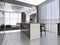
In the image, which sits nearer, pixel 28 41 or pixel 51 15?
pixel 28 41

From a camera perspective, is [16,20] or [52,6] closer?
[52,6]

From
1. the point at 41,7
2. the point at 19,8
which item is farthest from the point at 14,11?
the point at 41,7

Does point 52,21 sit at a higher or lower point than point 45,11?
lower

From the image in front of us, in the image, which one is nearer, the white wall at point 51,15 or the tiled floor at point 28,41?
the tiled floor at point 28,41

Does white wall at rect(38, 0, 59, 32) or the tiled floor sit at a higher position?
white wall at rect(38, 0, 59, 32)

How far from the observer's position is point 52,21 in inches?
373

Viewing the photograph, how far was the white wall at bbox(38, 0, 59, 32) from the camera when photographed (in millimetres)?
9008

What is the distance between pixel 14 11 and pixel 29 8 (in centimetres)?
228

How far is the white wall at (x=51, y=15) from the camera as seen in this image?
901 centimetres

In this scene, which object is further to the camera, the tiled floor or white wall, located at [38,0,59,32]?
white wall, located at [38,0,59,32]

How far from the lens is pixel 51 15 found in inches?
376

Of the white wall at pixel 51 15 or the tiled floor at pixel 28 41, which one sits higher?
the white wall at pixel 51 15

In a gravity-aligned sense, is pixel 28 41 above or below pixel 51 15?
below

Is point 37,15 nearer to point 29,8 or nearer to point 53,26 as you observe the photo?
point 29,8
